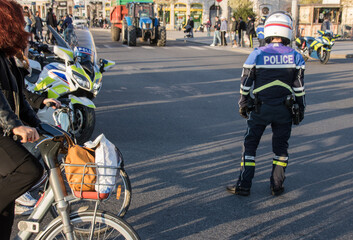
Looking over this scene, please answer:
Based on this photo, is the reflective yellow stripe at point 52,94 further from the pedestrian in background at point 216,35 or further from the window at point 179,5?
the window at point 179,5

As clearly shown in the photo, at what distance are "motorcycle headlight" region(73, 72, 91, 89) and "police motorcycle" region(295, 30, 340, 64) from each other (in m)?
12.2

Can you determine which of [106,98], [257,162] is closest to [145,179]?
[257,162]

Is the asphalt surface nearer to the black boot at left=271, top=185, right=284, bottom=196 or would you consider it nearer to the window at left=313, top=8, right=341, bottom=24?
the black boot at left=271, top=185, right=284, bottom=196

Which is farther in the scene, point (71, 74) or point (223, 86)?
point (223, 86)

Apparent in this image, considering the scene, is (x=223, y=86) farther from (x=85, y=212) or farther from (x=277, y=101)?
(x=85, y=212)

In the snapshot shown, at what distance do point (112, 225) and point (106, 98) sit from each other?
6962 mm

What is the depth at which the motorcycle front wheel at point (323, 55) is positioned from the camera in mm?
15812

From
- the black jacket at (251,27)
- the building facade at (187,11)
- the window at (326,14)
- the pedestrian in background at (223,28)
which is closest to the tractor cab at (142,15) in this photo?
the pedestrian in background at (223,28)

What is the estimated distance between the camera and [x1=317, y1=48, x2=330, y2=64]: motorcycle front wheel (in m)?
15.8

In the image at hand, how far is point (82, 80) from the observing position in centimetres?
583

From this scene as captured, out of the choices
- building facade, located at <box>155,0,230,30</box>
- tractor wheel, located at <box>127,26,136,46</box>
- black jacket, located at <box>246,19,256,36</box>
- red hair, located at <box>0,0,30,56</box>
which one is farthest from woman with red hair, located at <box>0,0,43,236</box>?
building facade, located at <box>155,0,230,30</box>

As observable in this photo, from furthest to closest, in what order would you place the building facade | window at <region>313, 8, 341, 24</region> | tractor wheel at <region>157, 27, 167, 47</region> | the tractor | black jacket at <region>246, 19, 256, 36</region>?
the building facade
window at <region>313, 8, 341, 24</region>
tractor wheel at <region>157, 27, 167, 47</region>
the tractor
black jacket at <region>246, 19, 256, 36</region>

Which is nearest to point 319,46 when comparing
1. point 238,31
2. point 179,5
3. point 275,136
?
point 238,31

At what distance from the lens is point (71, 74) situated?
19.1 feet
